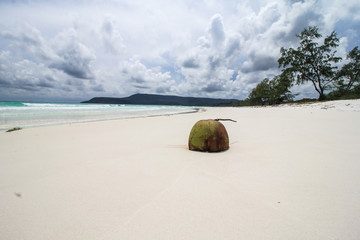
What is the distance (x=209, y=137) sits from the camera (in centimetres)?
215

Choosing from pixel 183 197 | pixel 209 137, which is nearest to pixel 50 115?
pixel 209 137

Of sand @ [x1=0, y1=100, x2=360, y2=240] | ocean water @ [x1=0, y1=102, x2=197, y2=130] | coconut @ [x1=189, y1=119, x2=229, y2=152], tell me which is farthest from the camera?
ocean water @ [x1=0, y1=102, x2=197, y2=130]

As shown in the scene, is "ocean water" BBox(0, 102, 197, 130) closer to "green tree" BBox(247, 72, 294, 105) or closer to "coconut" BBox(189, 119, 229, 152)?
"coconut" BBox(189, 119, 229, 152)

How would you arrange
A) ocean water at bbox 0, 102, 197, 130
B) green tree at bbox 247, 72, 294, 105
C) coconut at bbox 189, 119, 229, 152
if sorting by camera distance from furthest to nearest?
green tree at bbox 247, 72, 294, 105 → ocean water at bbox 0, 102, 197, 130 → coconut at bbox 189, 119, 229, 152

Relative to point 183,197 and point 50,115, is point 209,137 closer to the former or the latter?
point 183,197

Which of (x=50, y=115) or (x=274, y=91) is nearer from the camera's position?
(x=50, y=115)

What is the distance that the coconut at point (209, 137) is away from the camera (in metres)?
2.15

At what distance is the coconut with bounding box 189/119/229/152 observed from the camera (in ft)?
7.05

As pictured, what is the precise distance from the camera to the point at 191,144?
228 centimetres

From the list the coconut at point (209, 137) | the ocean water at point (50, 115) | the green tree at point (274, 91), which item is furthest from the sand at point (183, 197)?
the green tree at point (274, 91)

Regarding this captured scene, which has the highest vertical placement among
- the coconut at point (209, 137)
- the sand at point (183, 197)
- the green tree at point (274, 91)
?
the green tree at point (274, 91)

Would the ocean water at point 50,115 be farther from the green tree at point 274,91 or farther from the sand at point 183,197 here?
the green tree at point 274,91

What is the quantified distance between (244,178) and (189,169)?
531 mm

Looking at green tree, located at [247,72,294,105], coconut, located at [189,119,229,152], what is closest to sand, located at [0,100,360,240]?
coconut, located at [189,119,229,152]
